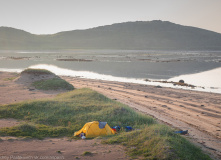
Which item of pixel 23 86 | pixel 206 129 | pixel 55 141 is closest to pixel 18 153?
pixel 55 141

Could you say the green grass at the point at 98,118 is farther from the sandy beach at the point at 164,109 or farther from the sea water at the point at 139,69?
the sea water at the point at 139,69

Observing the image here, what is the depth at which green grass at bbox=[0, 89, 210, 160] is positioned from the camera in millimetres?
7715

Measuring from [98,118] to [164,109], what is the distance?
5067 millimetres

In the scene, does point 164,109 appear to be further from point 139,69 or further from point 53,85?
point 139,69

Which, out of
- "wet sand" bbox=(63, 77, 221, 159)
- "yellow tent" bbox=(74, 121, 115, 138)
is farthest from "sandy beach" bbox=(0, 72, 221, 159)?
"yellow tent" bbox=(74, 121, 115, 138)

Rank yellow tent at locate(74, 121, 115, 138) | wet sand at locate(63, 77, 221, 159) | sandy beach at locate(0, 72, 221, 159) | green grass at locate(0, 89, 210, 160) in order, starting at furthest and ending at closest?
wet sand at locate(63, 77, 221, 159) → yellow tent at locate(74, 121, 115, 138) → sandy beach at locate(0, 72, 221, 159) → green grass at locate(0, 89, 210, 160)

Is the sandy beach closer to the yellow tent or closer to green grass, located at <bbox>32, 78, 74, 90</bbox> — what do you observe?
the yellow tent

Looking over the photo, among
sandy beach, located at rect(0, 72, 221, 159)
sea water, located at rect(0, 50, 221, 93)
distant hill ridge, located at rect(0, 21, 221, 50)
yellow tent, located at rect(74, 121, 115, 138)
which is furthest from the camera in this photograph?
distant hill ridge, located at rect(0, 21, 221, 50)

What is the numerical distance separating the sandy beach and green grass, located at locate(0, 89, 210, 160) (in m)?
0.74

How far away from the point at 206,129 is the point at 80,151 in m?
6.45

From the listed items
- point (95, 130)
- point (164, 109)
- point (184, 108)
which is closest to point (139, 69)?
point (184, 108)

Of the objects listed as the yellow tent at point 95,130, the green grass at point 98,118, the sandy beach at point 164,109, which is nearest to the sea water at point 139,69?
the sandy beach at point 164,109

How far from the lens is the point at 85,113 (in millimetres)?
11812

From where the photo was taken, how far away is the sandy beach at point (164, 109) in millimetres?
8153
